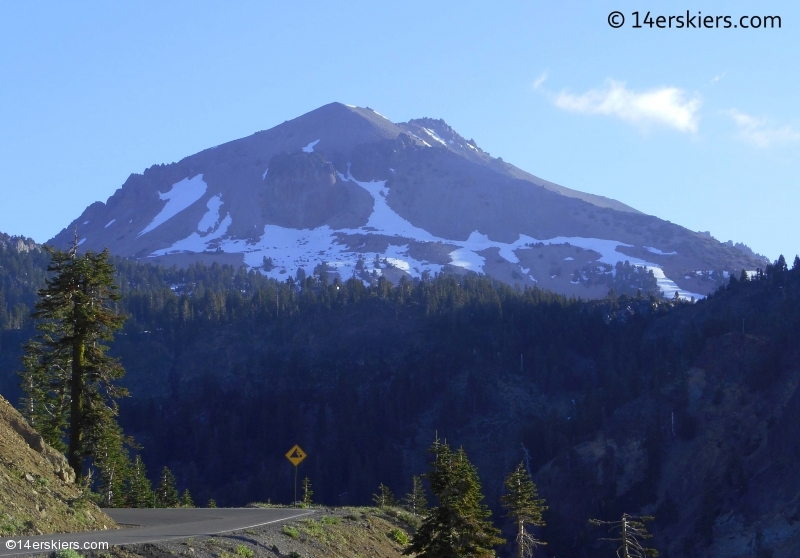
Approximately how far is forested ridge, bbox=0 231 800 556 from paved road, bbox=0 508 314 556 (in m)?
75.0

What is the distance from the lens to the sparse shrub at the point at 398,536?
3156 centimetres

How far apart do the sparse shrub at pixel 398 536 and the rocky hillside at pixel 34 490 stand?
31.5 ft

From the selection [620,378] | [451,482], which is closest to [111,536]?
[451,482]

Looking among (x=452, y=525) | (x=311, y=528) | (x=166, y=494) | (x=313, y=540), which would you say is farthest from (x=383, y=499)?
(x=452, y=525)

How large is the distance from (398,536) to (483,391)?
382 ft

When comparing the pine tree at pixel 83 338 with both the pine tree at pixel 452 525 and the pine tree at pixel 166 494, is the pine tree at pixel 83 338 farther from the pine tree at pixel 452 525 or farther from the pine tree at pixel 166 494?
the pine tree at pixel 166 494

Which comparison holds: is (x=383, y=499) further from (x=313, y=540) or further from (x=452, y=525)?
(x=452, y=525)

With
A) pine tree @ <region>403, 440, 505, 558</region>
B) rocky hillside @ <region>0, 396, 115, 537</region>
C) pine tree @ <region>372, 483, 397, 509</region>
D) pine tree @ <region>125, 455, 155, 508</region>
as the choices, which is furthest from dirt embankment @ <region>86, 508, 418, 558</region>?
pine tree @ <region>125, 455, 155, 508</region>

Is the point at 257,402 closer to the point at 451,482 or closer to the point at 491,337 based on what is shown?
the point at 491,337

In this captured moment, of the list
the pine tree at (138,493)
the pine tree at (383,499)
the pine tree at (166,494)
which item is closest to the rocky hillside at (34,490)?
the pine tree at (383,499)

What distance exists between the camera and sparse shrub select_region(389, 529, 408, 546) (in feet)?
104

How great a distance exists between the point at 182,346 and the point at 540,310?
2556 inches

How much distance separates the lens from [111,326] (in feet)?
114

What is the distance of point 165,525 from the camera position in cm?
2702
